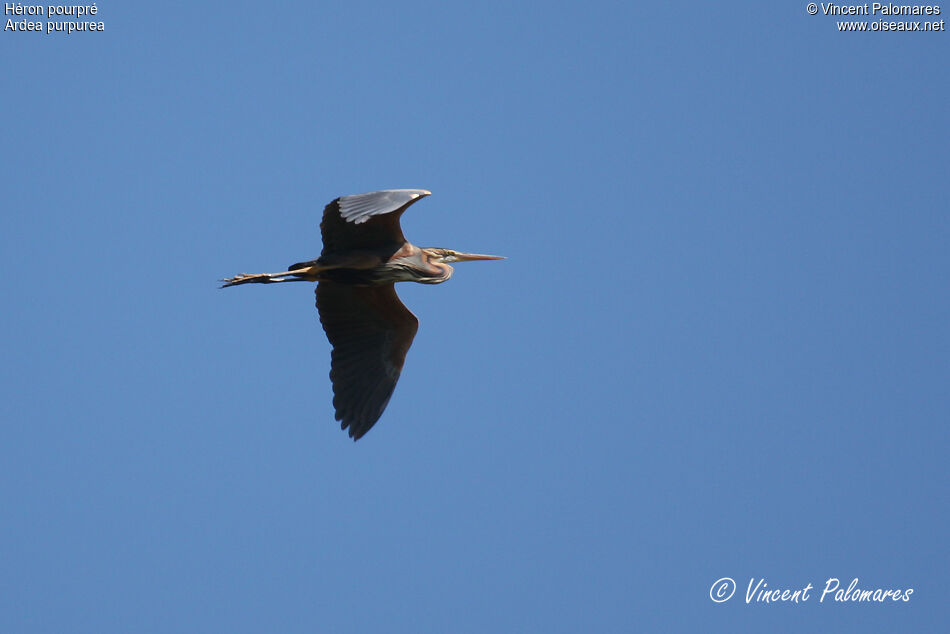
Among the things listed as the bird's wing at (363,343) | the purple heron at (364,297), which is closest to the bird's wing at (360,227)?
the purple heron at (364,297)

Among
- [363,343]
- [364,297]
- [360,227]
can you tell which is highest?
[360,227]

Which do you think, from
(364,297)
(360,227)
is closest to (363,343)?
(364,297)

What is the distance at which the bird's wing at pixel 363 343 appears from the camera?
39.0 ft

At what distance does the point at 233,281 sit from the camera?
37.2ft

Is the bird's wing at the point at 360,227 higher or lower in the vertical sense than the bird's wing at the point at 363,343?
higher

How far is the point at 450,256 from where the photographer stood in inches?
486

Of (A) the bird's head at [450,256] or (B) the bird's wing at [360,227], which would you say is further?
(A) the bird's head at [450,256]

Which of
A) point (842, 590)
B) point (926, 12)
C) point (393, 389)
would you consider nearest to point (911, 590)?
point (842, 590)

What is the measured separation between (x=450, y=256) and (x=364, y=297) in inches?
37.9

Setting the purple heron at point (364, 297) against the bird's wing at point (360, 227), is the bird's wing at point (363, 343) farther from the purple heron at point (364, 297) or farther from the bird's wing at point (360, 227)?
the bird's wing at point (360, 227)

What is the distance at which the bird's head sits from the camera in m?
12.1

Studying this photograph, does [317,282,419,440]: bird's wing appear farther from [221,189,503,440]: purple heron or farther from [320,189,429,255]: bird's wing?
[320,189,429,255]: bird's wing

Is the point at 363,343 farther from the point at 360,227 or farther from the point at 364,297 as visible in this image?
the point at 360,227

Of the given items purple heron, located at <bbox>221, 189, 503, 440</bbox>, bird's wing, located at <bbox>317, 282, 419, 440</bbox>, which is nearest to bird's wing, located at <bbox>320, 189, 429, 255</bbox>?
purple heron, located at <bbox>221, 189, 503, 440</bbox>
